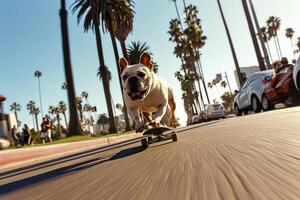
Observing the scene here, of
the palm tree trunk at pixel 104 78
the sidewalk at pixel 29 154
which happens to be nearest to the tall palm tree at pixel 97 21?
the palm tree trunk at pixel 104 78

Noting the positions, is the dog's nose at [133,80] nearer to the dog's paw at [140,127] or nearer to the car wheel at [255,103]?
the dog's paw at [140,127]

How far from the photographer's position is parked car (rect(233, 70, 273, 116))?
13.7 meters

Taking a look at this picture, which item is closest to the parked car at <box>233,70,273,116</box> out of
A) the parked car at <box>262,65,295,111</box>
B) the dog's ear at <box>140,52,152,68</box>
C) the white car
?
the parked car at <box>262,65,295,111</box>

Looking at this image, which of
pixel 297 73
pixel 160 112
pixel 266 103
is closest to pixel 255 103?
pixel 266 103

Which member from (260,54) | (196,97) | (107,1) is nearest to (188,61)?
(196,97)

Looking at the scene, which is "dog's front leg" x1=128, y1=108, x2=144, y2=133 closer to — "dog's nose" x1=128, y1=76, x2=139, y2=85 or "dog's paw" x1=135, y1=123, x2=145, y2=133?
"dog's paw" x1=135, y1=123, x2=145, y2=133

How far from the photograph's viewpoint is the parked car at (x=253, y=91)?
1374 cm

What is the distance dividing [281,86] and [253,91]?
2.21 m

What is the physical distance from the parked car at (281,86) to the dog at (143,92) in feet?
23.5

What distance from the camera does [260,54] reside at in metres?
24.9

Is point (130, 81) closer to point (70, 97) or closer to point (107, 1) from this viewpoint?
point (70, 97)

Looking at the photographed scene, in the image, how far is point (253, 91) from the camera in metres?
14.4

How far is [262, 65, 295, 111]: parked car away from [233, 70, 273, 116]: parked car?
0.64 metres

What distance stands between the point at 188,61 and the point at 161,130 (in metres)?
73.4
